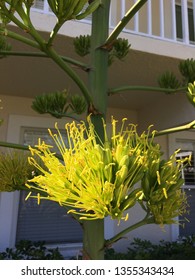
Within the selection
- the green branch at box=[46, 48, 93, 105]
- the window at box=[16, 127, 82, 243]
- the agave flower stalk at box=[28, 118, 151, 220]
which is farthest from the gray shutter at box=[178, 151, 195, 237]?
the agave flower stalk at box=[28, 118, 151, 220]

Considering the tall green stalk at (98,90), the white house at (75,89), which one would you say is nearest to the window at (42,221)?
the white house at (75,89)

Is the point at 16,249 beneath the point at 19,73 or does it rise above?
beneath

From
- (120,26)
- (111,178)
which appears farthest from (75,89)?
(111,178)

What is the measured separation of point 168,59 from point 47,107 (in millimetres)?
1923

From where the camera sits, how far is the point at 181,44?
136 inches

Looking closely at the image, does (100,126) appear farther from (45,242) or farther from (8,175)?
(45,242)

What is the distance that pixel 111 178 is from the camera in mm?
→ 823

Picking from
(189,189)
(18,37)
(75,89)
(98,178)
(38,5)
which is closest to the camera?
(98,178)

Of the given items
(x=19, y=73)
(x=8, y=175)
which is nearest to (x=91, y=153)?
(x=8, y=175)

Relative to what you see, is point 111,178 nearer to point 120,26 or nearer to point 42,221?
point 120,26

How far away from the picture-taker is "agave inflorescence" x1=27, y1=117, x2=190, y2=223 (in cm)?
81

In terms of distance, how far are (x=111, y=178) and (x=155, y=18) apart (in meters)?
4.74

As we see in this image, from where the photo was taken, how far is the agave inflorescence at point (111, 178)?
815 mm

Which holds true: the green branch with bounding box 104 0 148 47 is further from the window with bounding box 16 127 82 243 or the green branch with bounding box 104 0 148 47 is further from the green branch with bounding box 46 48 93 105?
the window with bounding box 16 127 82 243
